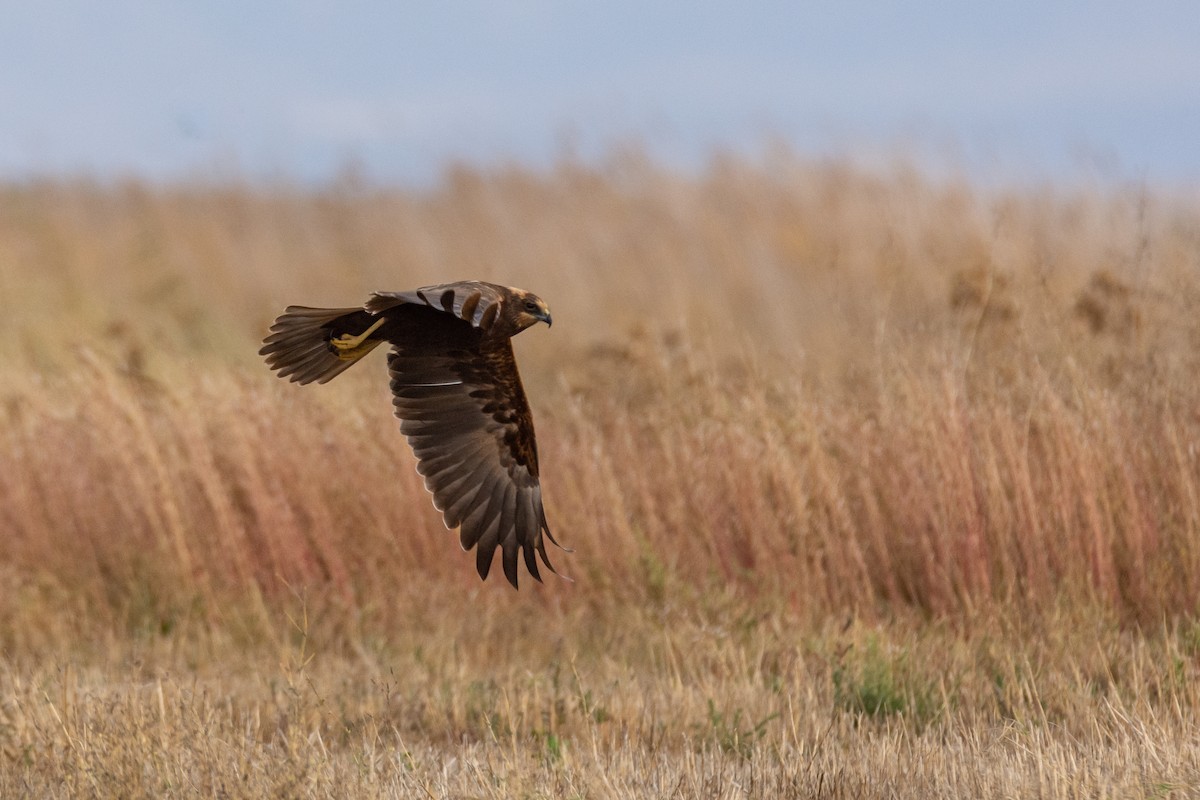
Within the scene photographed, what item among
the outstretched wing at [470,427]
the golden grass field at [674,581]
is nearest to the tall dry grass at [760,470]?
the golden grass field at [674,581]

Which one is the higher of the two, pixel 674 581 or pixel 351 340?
pixel 351 340

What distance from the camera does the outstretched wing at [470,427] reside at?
421 centimetres

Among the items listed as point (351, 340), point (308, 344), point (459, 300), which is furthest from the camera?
point (308, 344)

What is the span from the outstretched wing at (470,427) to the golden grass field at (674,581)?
0.64 meters

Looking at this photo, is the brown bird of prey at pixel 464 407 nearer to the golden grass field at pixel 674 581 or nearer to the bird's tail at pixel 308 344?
the bird's tail at pixel 308 344

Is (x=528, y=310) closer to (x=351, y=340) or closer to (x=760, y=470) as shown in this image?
(x=351, y=340)

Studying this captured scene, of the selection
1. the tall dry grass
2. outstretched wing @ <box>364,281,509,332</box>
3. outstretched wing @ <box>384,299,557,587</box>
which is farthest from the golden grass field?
outstretched wing @ <box>364,281,509,332</box>

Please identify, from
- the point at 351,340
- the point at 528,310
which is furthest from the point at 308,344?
the point at 528,310

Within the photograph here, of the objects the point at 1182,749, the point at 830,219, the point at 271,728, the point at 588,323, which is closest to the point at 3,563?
the point at 271,728

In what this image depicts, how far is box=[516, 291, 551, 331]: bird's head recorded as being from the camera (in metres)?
4.11

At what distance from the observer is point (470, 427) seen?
4309mm

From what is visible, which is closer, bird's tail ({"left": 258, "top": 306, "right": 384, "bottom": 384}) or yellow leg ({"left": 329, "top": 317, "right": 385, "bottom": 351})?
yellow leg ({"left": 329, "top": 317, "right": 385, "bottom": 351})

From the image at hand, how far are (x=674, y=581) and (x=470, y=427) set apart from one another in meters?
1.98

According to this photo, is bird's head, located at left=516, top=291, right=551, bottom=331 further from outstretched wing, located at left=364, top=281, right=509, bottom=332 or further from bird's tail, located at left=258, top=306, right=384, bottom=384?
bird's tail, located at left=258, top=306, right=384, bottom=384
